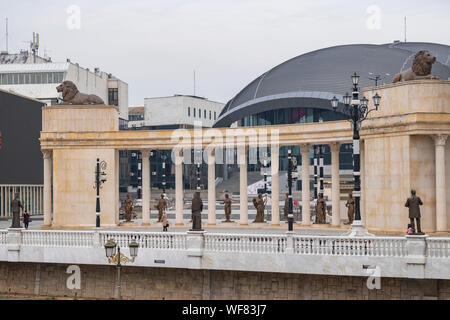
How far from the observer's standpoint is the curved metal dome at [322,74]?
74.4 metres

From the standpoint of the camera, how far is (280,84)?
7875 centimetres

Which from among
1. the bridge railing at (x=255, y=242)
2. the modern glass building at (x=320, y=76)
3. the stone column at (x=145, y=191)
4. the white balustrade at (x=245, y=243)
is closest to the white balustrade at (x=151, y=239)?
the bridge railing at (x=255, y=242)

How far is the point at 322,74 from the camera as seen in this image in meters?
75.7

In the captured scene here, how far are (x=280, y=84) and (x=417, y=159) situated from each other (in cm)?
4035

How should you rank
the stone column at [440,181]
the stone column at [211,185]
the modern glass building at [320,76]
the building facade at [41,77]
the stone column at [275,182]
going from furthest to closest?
the building facade at [41,77]
the modern glass building at [320,76]
the stone column at [211,185]
the stone column at [275,182]
the stone column at [440,181]

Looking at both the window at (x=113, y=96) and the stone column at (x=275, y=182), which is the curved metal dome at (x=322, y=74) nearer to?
the stone column at (x=275, y=182)

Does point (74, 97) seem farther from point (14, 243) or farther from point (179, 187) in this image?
point (14, 243)

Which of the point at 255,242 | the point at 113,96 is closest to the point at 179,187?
the point at 255,242

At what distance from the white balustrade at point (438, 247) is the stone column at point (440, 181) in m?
9.81

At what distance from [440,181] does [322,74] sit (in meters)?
38.0

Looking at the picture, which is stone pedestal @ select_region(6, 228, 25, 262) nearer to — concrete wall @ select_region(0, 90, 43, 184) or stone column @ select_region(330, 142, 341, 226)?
stone column @ select_region(330, 142, 341, 226)

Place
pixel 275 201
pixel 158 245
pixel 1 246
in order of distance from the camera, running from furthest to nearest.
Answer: pixel 275 201, pixel 1 246, pixel 158 245
